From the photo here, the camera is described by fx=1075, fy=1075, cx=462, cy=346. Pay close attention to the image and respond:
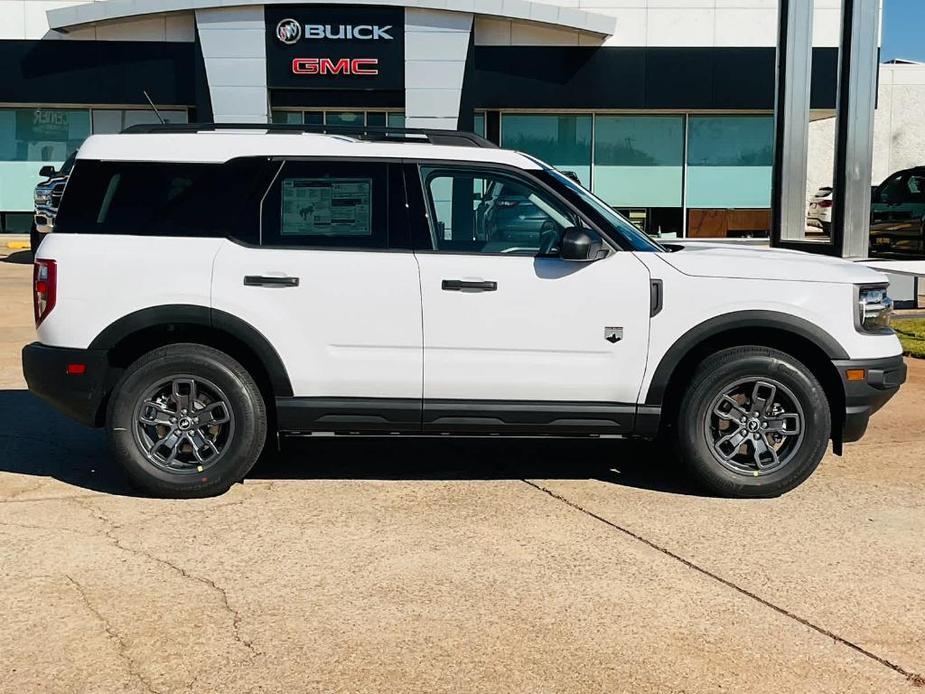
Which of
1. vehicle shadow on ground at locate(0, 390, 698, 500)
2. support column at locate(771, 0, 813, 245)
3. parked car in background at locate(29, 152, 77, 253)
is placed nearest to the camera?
vehicle shadow on ground at locate(0, 390, 698, 500)

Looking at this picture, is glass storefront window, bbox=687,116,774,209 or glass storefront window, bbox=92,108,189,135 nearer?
glass storefront window, bbox=92,108,189,135

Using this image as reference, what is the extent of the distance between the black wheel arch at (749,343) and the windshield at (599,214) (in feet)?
1.76

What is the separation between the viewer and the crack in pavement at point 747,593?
3680mm

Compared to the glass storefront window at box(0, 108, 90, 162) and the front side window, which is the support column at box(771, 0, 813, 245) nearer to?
the front side window

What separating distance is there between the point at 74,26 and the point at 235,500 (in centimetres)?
2167

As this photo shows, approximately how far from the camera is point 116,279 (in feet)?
18.4

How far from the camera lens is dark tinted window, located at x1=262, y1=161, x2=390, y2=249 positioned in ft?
18.7

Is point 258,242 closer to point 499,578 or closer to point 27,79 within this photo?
point 499,578

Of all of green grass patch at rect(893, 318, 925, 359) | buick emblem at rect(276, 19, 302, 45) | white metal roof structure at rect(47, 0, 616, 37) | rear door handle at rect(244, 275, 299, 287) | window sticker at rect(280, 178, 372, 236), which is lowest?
green grass patch at rect(893, 318, 925, 359)

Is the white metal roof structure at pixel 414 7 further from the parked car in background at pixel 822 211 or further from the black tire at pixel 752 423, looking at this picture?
the black tire at pixel 752 423

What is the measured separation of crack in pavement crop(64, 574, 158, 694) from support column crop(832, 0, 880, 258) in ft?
38.0

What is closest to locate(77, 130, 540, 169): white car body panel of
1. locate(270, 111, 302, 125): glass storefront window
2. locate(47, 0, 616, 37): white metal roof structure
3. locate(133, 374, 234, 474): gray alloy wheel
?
locate(133, 374, 234, 474): gray alloy wheel

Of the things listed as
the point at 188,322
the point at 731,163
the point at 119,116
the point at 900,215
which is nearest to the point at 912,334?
the point at 188,322

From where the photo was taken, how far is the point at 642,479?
6258mm
